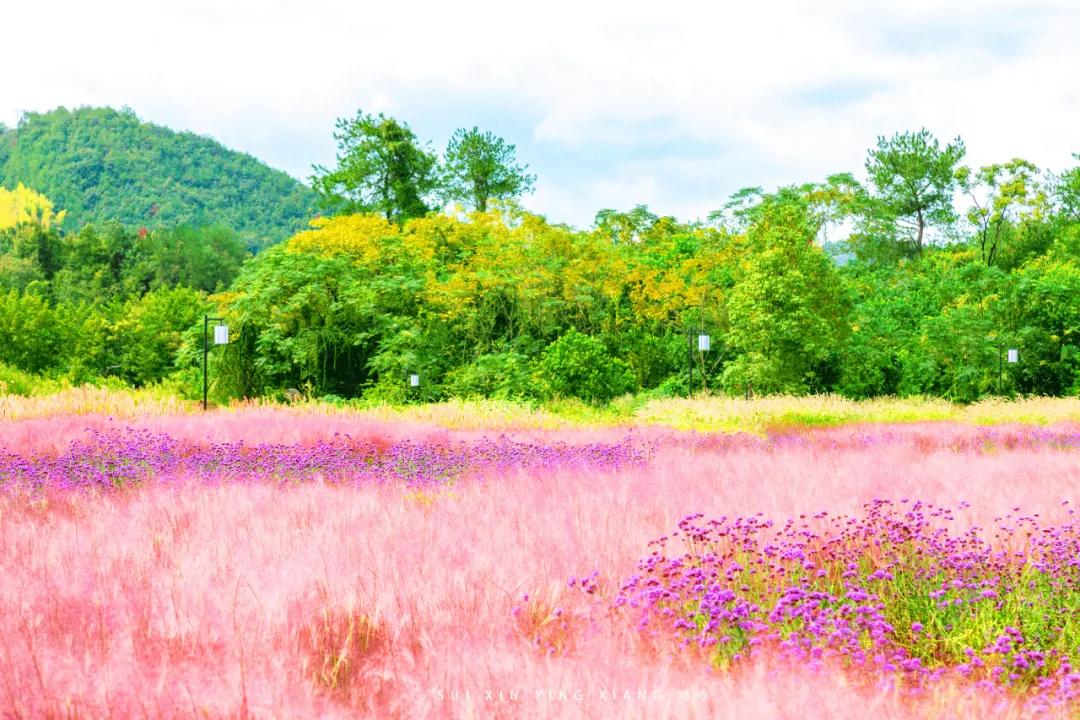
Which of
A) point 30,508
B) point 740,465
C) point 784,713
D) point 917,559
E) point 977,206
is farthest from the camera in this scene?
point 977,206

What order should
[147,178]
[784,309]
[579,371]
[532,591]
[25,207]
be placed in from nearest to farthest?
[532,591], [579,371], [784,309], [25,207], [147,178]

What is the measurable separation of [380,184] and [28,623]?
1514 inches

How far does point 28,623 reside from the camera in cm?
351

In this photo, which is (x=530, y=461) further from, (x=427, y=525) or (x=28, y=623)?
(x=28, y=623)

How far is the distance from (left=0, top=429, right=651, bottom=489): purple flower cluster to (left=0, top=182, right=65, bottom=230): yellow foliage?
8663 cm

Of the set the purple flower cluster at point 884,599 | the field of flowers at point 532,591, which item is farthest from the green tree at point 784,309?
the purple flower cluster at point 884,599

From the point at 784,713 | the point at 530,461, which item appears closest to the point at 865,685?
the point at 784,713

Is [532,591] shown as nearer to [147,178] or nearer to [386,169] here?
[386,169]

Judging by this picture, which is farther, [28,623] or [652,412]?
[652,412]

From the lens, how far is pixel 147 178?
300 feet

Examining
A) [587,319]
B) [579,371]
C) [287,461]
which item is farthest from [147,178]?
[287,461]

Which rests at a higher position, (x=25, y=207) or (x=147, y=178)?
(x=147, y=178)

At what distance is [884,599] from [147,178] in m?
98.8

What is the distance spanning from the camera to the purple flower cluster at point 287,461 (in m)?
8.23
